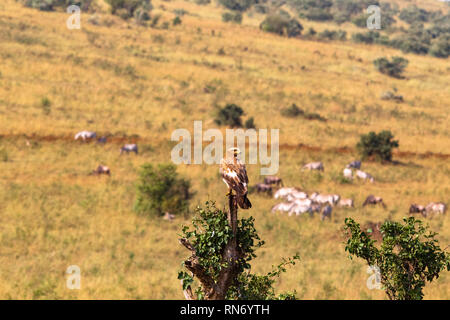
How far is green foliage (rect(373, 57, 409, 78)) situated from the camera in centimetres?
7019

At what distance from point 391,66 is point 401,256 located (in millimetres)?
68146

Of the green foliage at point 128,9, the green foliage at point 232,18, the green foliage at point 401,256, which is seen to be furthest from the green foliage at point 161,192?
the green foliage at point 232,18

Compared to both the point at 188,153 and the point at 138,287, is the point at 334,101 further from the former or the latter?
the point at 138,287

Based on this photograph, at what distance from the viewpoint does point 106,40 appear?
66750 millimetres

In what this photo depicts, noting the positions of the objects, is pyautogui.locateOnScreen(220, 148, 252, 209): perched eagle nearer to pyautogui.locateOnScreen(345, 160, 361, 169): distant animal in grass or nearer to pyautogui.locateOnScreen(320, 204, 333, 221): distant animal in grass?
pyautogui.locateOnScreen(320, 204, 333, 221): distant animal in grass

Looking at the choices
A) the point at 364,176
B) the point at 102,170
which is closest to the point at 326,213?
the point at 364,176

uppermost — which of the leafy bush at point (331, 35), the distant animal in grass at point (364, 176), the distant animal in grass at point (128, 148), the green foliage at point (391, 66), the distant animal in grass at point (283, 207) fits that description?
the leafy bush at point (331, 35)

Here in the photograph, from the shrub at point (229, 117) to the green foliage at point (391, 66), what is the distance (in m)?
35.6

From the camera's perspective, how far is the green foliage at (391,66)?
230 feet

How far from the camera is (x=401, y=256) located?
745 centimetres

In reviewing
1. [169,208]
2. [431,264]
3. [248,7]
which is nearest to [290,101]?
[169,208]

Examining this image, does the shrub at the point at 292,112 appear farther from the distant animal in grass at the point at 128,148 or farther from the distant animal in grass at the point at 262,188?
the distant animal in grass at the point at 262,188

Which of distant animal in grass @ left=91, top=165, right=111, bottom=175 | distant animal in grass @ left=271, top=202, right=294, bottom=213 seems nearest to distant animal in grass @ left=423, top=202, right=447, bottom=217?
distant animal in grass @ left=271, top=202, right=294, bottom=213

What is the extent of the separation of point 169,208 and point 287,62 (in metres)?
47.7
